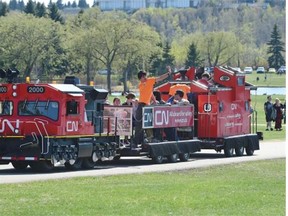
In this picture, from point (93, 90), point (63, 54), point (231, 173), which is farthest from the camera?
point (63, 54)

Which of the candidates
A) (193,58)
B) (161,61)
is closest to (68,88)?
(161,61)

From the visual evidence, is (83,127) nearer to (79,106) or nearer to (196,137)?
(79,106)

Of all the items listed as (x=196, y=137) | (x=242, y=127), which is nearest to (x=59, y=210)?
(x=196, y=137)

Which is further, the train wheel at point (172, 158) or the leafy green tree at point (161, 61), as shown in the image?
the leafy green tree at point (161, 61)

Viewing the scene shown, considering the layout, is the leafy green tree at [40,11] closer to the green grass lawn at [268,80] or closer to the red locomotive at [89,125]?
the green grass lawn at [268,80]

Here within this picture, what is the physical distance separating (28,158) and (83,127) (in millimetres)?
2156

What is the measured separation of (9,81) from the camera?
2864 cm

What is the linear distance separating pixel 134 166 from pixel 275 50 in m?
161

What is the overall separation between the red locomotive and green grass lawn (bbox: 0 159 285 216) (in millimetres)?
2691

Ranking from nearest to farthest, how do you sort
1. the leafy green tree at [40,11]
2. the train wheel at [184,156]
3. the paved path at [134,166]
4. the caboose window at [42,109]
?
the paved path at [134,166]
the caboose window at [42,109]
the train wheel at [184,156]
the leafy green tree at [40,11]

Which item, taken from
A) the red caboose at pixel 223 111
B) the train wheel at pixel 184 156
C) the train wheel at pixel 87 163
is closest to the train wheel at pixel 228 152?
the red caboose at pixel 223 111

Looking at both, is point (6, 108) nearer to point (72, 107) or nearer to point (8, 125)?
point (8, 125)

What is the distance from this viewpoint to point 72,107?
28.3 metres

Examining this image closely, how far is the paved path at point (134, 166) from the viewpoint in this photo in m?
26.0
